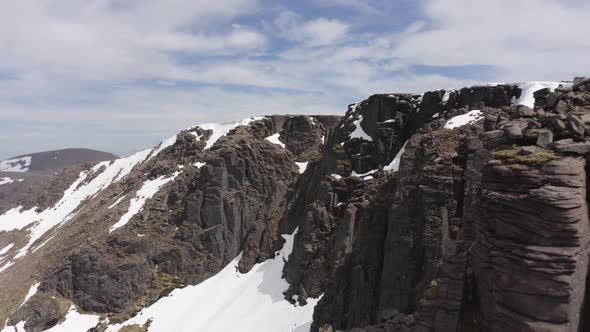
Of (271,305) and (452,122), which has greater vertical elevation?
(452,122)

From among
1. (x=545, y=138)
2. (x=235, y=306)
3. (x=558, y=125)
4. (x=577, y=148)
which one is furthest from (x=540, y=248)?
(x=235, y=306)

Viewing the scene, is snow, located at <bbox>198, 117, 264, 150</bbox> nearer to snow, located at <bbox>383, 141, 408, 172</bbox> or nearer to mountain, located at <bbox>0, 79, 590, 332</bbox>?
mountain, located at <bbox>0, 79, 590, 332</bbox>

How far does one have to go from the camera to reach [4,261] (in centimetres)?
10181

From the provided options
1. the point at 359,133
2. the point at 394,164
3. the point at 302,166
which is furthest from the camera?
the point at 302,166

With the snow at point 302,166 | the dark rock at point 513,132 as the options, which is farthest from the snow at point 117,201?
the dark rock at point 513,132

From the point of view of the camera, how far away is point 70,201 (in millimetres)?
131750

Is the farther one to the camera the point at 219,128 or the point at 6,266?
the point at 219,128

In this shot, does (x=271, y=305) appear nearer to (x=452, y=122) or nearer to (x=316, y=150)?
(x=452, y=122)

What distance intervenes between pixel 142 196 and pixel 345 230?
53.2 meters

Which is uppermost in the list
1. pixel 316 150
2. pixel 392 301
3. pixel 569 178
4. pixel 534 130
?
pixel 534 130

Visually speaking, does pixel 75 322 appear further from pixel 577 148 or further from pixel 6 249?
pixel 577 148

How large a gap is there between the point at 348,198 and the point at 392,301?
2791cm

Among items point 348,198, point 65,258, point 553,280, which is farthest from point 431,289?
point 65,258

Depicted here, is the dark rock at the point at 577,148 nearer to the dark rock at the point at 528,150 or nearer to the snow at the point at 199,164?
the dark rock at the point at 528,150
